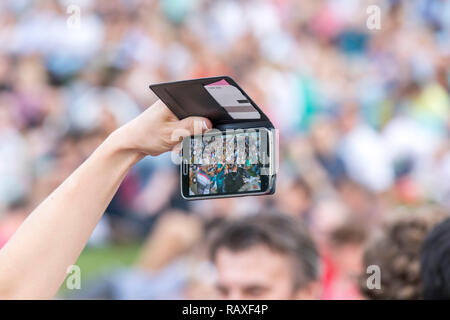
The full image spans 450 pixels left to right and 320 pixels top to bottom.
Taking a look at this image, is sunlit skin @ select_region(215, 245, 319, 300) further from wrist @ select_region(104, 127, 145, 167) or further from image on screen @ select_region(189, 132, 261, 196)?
wrist @ select_region(104, 127, 145, 167)

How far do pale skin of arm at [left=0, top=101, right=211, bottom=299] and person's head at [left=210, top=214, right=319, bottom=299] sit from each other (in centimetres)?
113

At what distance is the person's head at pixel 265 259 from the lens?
2.12 meters

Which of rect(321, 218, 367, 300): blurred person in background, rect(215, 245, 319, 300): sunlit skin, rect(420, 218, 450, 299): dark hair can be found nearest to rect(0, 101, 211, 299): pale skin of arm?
rect(420, 218, 450, 299): dark hair

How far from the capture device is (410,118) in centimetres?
452

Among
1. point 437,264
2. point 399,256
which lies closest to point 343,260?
point 399,256

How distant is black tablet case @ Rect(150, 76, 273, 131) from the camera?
103cm

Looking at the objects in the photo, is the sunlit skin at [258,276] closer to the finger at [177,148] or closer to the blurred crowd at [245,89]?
the finger at [177,148]

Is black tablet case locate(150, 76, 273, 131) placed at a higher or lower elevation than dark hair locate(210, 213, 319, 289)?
higher

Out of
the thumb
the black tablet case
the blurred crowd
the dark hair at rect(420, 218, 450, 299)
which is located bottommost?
the dark hair at rect(420, 218, 450, 299)

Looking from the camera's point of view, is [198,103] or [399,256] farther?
[399,256]

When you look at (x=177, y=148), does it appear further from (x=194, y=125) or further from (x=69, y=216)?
(x=69, y=216)

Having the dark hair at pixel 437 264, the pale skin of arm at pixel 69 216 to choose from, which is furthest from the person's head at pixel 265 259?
the pale skin of arm at pixel 69 216

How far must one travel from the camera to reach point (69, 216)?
945 millimetres

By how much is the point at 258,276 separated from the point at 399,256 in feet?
1.40
